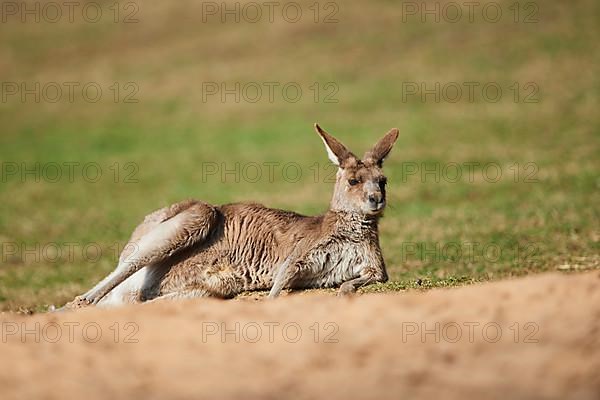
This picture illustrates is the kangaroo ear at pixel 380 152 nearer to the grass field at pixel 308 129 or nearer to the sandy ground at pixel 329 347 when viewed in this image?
the grass field at pixel 308 129

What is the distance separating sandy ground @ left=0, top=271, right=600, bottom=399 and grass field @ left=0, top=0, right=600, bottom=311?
77.7 inches

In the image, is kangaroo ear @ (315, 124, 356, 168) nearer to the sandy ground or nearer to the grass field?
the grass field

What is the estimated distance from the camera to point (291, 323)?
595 cm

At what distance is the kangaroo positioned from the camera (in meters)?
7.90

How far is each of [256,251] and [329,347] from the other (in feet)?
9.45

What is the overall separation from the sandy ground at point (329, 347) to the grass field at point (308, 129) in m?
1.97

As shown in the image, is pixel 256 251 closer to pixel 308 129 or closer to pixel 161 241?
pixel 161 241

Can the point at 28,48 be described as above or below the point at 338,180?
above

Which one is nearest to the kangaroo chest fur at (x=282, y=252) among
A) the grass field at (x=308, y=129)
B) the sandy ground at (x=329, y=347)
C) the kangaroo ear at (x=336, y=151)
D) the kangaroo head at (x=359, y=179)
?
the kangaroo head at (x=359, y=179)

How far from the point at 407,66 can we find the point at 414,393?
23.7 metres

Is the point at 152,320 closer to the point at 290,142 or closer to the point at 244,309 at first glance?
the point at 244,309

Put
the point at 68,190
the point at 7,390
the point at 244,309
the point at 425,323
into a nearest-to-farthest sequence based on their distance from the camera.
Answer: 1. the point at 7,390
2. the point at 425,323
3. the point at 244,309
4. the point at 68,190

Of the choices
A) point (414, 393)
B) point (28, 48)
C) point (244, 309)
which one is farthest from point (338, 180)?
point (28, 48)

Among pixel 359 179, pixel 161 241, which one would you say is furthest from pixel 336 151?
pixel 161 241
